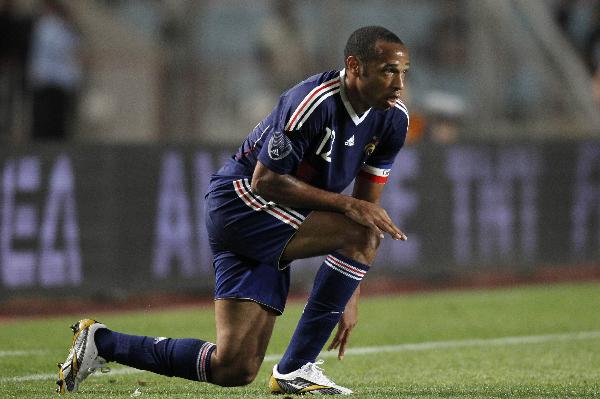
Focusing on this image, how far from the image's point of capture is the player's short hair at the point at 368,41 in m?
6.15

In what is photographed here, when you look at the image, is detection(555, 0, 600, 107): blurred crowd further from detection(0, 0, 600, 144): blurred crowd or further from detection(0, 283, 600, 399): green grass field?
detection(0, 283, 600, 399): green grass field

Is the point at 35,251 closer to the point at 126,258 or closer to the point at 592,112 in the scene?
the point at 126,258

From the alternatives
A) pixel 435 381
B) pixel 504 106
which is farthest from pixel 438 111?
pixel 435 381

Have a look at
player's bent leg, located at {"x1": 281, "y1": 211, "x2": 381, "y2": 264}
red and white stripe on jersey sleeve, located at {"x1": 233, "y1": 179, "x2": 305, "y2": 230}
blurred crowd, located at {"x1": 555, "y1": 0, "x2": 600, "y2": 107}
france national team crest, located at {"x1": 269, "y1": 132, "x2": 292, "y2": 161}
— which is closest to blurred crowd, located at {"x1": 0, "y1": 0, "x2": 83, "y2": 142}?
blurred crowd, located at {"x1": 555, "y1": 0, "x2": 600, "y2": 107}

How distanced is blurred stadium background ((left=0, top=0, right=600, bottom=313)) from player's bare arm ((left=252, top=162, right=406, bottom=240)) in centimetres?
523

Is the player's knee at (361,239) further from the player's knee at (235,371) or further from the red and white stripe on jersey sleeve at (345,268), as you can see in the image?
the player's knee at (235,371)

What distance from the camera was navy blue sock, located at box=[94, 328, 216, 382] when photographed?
634 cm

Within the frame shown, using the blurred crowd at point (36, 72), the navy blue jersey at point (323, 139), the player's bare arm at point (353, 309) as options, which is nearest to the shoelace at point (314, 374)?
the player's bare arm at point (353, 309)

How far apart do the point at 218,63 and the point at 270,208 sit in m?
8.35

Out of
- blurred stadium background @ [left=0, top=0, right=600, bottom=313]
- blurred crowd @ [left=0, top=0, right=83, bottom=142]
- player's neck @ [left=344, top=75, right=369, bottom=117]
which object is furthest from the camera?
blurred crowd @ [left=0, top=0, right=83, bottom=142]

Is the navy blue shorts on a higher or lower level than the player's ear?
lower

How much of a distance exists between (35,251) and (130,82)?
4037mm

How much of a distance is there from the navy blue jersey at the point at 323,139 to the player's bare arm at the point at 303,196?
5 cm

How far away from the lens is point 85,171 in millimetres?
11414
